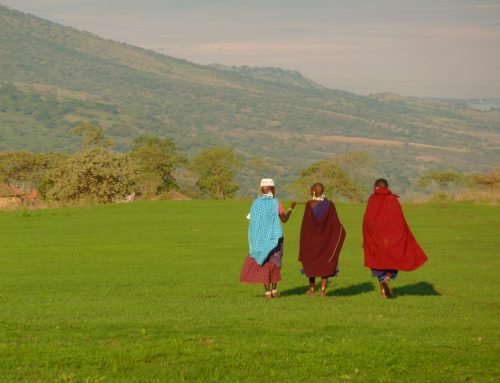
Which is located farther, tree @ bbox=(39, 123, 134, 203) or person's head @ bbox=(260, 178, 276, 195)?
tree @ bbox=(39, 123, 134, 203)

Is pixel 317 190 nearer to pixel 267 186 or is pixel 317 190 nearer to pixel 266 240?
pixel 267 186

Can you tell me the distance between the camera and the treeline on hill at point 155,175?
6122cm

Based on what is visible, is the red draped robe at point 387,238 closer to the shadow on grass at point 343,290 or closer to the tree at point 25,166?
the shadow on grass at point 343,290

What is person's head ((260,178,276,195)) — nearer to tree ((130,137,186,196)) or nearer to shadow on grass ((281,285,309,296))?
shadow on grass ((281,285,309,296))

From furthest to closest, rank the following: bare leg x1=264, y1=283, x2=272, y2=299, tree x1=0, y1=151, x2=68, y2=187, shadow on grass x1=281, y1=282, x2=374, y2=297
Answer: tree x1=0, y1=151, x2=68, y2=187 → shadow on grass x1=281, y1=282, x2=374, y2=297 → bare leg x1=264, y1=283, x2=272, y2=299

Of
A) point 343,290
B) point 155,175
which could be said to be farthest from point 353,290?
point 155,175

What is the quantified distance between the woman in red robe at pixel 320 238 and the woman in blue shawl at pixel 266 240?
577mm

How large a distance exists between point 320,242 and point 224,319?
3.69m

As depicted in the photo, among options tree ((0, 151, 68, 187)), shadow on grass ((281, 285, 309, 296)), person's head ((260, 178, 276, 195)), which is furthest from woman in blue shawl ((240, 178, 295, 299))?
tree ((0, 151, 68, 187))

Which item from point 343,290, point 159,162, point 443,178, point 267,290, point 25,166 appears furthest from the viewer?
point 25,166

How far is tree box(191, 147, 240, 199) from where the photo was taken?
108 m

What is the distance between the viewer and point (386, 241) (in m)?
16.3

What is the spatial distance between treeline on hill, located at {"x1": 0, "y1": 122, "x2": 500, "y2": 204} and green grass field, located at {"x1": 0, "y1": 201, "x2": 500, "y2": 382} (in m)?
31.3

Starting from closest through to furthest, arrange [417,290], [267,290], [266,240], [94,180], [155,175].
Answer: [266,240], [267,290], [417,290], [94,180], [155,175]
